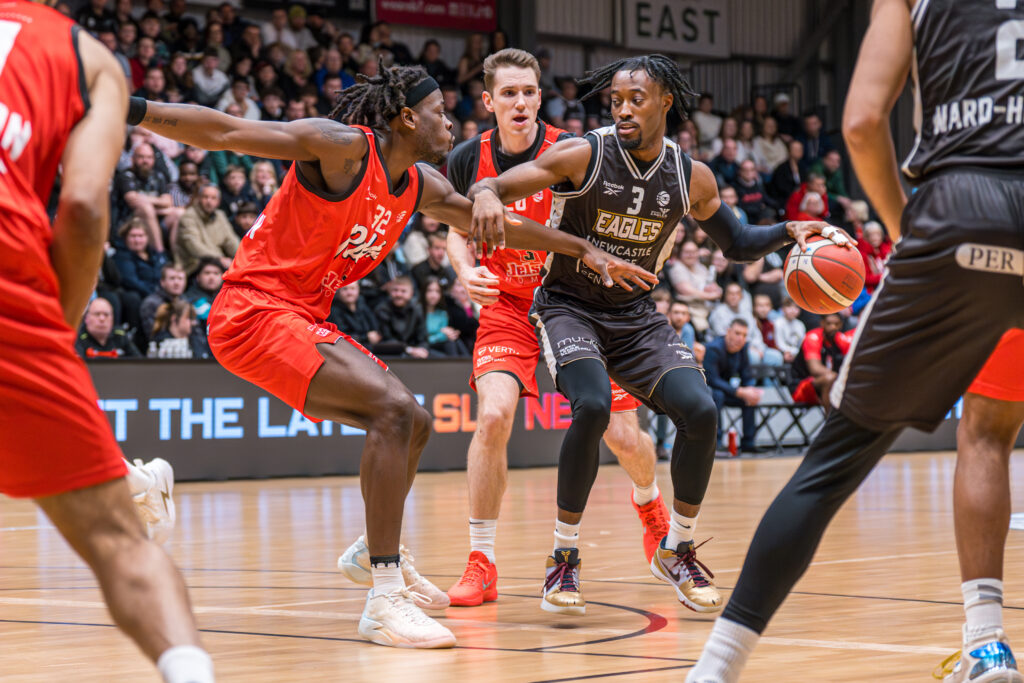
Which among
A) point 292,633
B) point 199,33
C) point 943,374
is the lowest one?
point 292,633

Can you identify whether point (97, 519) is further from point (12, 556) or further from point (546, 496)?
point (546, 496)

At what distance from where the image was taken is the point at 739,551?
7000 millimetres

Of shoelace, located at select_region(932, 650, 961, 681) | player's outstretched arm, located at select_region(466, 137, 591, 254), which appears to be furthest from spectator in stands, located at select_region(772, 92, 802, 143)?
shoelace, located at select_region(932, 650, 961, 681)

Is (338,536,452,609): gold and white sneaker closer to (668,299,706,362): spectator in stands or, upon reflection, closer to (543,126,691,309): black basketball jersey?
(543,126,691,309): black basketball jersey

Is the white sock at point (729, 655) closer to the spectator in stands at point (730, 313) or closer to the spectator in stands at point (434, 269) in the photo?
the spectator in stands at point (434, 269)

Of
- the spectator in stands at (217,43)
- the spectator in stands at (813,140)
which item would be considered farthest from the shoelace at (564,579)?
the spectator in stands at (813,140)

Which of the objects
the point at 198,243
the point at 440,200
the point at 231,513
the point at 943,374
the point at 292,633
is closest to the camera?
the point at 943,374

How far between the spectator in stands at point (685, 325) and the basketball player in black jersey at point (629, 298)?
27.4 ft

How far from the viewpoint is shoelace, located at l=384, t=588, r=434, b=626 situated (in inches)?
178

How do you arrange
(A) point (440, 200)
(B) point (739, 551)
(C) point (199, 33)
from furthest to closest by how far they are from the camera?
1. (C) point (199, 33)
2. (B) point (739, 551)
3. (A) point (440, 200)

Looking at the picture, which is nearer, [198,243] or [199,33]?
[198,243]

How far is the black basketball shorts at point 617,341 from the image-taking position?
5457mm

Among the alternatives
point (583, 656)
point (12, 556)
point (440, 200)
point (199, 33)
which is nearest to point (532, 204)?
point (440, 200)

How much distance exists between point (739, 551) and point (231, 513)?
3887 mm
